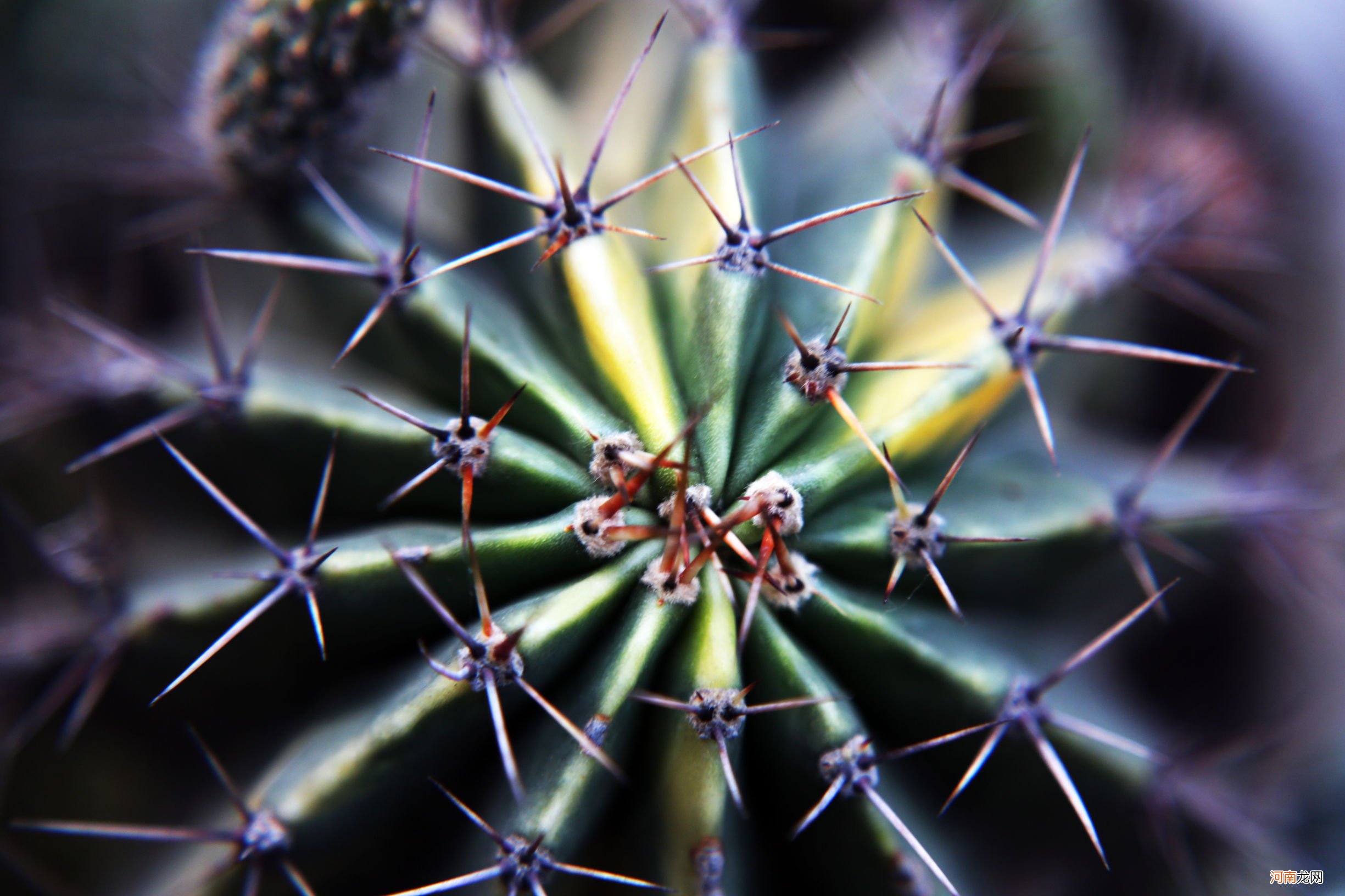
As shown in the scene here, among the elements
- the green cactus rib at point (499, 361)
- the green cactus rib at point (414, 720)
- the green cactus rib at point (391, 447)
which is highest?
the green cactus rib at point (499, 361)

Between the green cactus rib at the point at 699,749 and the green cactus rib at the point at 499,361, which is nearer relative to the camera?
the green cactus rib at the point at 699,749

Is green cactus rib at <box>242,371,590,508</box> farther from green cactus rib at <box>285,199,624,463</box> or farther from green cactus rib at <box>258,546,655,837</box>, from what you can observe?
green cactus rib at <box>258,546,655,837</box>

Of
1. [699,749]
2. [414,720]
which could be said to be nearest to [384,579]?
[414,720]

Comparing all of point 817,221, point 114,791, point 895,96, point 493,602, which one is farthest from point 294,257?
point 895,96

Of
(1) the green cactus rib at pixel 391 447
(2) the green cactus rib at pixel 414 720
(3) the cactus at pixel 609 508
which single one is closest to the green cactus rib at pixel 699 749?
(3) the cactus at pixel 609 508

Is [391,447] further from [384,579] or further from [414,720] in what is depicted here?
[414,720]

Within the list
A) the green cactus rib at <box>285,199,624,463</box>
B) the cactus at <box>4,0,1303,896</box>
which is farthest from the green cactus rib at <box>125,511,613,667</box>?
the green cactus rib at <box>285,199,624,463</box>

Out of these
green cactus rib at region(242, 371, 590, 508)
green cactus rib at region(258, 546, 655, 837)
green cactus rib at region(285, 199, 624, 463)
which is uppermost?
green cactus rib at region(285, 199, 624, 463)

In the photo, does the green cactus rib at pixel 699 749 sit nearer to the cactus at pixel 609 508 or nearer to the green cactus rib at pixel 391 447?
the cactus at pixel 609 508

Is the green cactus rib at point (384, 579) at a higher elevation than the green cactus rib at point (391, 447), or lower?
lower
